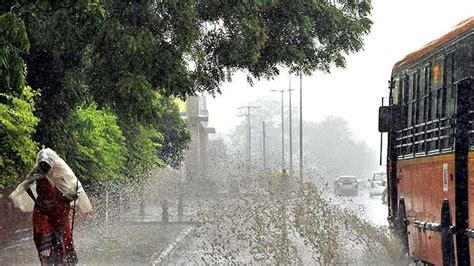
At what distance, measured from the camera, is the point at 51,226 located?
12.4 meters

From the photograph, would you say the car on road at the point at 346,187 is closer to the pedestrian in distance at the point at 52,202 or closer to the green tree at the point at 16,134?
the green tree at the point at 16,134

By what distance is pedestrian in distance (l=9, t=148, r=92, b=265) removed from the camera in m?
12.2

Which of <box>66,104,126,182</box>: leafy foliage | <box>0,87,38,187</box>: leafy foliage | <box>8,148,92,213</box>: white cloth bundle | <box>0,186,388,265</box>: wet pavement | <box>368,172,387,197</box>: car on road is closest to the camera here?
<box>8,148,92,213</box>: white cloth bundle

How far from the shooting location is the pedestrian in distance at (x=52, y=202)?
40.1ft

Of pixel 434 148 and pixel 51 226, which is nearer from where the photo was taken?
pixel 51 226

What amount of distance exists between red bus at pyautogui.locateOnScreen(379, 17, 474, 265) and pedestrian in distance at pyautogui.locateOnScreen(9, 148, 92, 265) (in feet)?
12.8

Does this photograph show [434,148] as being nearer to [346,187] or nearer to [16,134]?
[16,134]

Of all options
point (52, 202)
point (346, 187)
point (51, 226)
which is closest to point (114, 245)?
point (51, 226)

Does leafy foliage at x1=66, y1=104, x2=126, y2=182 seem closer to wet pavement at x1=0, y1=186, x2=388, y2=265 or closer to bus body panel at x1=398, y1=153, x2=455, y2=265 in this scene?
wet pavement at x1=0, y1=186, x2=388, y2=265

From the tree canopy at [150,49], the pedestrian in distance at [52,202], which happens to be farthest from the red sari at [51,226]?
the tree canopy at [150,49]

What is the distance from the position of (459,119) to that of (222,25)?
10838mm

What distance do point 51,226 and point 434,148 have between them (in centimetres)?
433

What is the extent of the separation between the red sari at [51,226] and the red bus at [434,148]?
407 centimetres

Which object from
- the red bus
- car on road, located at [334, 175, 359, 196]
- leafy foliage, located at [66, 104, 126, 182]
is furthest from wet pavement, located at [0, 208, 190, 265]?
car on road, located at [334, 175, 359, 196]
